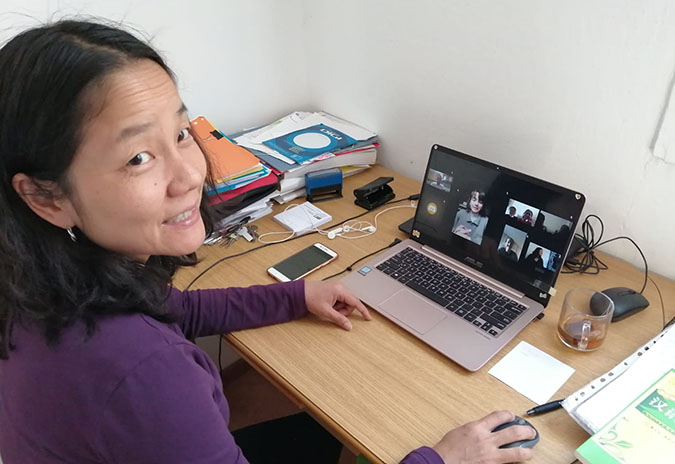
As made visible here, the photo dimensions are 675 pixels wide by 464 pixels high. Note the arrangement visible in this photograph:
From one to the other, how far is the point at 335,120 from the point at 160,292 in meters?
1.07

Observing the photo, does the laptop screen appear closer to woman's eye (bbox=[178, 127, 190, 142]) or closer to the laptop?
the laptop

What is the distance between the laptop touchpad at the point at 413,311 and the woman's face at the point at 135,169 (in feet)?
1.55

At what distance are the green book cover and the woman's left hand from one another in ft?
1.49

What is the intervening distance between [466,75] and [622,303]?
0.66 meters

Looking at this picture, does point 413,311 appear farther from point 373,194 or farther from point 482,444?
point 373,194

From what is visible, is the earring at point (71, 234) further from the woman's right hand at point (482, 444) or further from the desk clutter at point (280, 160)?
the woman's right hand at point (482, 444)

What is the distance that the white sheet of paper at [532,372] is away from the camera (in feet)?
2.79

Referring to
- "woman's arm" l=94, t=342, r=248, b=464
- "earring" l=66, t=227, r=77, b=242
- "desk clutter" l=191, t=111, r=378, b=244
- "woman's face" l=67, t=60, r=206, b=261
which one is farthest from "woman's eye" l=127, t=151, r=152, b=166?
"desk clutter" l=191, t=111, r=378, b=244

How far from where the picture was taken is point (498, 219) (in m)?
1.05

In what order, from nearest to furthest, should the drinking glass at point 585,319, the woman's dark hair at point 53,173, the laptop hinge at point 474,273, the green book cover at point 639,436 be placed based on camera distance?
the woman's dark hair at point 53,173 < the green book cover at point 639,436 < the drinking glass at point 585,319 < the laptop hinge at point 474,273

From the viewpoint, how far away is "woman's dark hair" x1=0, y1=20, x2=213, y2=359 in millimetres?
579

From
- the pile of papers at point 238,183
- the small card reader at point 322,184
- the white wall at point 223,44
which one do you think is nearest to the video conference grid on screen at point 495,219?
the small card reader at point 322,184

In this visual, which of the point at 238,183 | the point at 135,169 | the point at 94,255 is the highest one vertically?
the point at 135,169

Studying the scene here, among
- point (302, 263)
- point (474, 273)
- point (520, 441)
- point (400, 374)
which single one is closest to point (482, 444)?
point (520, 441)
